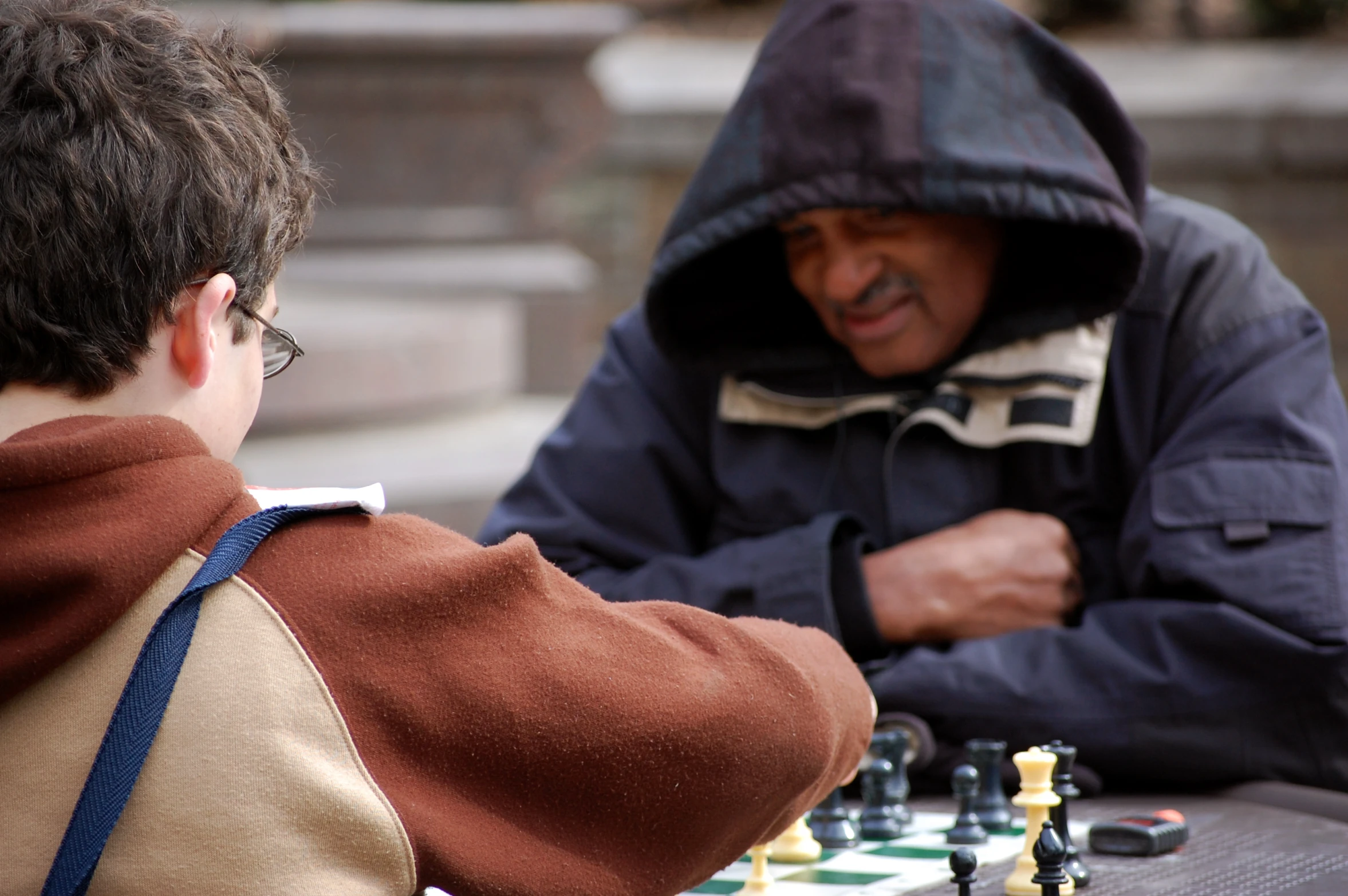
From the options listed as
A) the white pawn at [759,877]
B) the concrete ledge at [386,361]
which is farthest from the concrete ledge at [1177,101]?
the white pawn at [759,877]

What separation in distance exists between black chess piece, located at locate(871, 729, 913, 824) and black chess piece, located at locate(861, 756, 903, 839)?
0.13 ft

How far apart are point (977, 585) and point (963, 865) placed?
0.83 meters


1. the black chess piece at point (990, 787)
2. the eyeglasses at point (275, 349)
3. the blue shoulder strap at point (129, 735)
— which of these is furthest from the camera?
the black chess piece at point (990, 787)

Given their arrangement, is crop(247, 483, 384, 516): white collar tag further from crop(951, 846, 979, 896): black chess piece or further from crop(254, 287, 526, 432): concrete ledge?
crop(254, 287, 526, 432): concrete ledge

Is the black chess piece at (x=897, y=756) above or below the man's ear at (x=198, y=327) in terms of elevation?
below

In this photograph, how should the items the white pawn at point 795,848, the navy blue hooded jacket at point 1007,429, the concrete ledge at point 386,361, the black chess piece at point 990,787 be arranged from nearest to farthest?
1. the white pawn at point 795,848
2. the black chess piece at point 990,787
3. the navy blue hooded jacket at point 1007,429
4. the concrete ledge at point 386,361

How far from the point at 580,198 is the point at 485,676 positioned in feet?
26.7

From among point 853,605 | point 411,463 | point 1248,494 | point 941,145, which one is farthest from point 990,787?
point 411,463

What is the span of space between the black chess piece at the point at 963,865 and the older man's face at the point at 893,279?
118 cm

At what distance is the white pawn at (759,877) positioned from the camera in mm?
1948

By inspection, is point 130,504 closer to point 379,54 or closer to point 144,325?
point 144,325

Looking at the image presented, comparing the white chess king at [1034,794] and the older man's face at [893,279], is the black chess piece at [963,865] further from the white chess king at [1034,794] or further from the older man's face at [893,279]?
the older man's face at [893,279]

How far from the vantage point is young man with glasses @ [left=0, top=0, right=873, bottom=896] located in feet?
4.51

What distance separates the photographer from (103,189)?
149 cm
